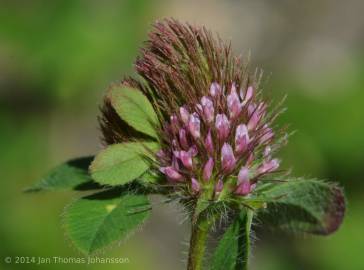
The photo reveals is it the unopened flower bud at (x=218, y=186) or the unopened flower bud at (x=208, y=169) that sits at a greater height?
the unopened flower bud at (x=208, y=169)

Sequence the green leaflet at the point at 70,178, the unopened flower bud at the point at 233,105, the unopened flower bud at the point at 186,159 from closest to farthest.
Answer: the unopened flower bud at the point at 186,159 < the unopened flower bud at the point at 233,105 < the green leaflet at the point at 70,178

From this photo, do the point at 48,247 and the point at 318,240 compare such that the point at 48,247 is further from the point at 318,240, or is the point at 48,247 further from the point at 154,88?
the point at 154,88

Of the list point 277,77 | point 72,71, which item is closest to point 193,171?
point 72,71

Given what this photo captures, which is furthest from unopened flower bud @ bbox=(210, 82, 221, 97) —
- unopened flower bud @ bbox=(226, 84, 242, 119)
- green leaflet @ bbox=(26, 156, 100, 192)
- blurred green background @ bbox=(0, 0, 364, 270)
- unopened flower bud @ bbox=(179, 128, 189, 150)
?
blurred green background @ bbox=(0, 0, 364, 270)

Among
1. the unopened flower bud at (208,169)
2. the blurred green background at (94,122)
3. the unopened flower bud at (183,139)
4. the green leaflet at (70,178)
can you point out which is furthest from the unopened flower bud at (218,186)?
the blurred green background at (94,122)

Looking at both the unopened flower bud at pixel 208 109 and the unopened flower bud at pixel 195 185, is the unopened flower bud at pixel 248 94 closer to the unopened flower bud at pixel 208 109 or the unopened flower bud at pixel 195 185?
the unopened flower bud at pixel 208 109

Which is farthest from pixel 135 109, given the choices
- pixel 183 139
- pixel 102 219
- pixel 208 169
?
pixel 102 219

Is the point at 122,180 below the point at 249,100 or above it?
below
